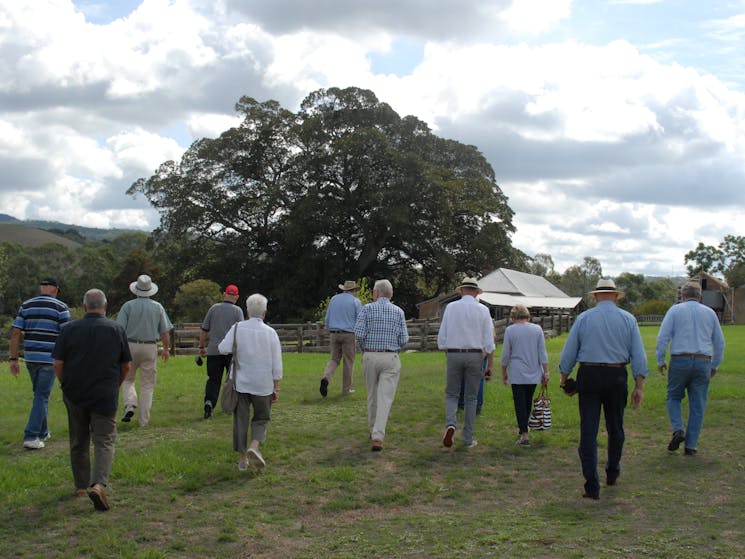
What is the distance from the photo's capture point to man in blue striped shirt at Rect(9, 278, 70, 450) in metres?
8.05

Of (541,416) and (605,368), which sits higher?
(605,368)

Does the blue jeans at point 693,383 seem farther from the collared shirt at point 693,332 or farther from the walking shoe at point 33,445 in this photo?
the walking shoe at point 33,445

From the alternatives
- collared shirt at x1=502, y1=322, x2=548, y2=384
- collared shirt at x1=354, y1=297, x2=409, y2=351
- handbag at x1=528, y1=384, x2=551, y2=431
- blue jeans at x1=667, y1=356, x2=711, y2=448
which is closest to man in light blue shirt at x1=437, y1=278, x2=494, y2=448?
collared shirt at x1=502, y1=322, x2=548, y2=384

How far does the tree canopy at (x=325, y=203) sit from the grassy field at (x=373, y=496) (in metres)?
37.3

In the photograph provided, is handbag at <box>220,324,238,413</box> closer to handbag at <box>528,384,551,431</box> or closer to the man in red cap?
the man in red cap

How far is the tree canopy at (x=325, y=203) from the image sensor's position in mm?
46938

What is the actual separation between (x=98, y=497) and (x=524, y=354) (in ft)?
16.0

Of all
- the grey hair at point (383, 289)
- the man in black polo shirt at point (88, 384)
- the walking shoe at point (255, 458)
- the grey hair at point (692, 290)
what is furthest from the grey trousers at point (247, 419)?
the grey hair at point (692, 290)

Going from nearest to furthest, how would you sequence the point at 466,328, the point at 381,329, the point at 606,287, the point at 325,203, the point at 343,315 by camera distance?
the point at 606,287
the point at 466,328
the point at 381,329
the point at 343,315
the point at 325,203

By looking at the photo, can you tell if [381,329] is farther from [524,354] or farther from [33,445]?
[33,445]

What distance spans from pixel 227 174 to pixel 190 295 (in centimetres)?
1109

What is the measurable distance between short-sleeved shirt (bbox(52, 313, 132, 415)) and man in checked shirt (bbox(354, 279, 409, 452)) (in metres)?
2.95

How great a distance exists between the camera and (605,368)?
6633mm

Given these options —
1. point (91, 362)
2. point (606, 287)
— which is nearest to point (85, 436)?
point (91, 362)
